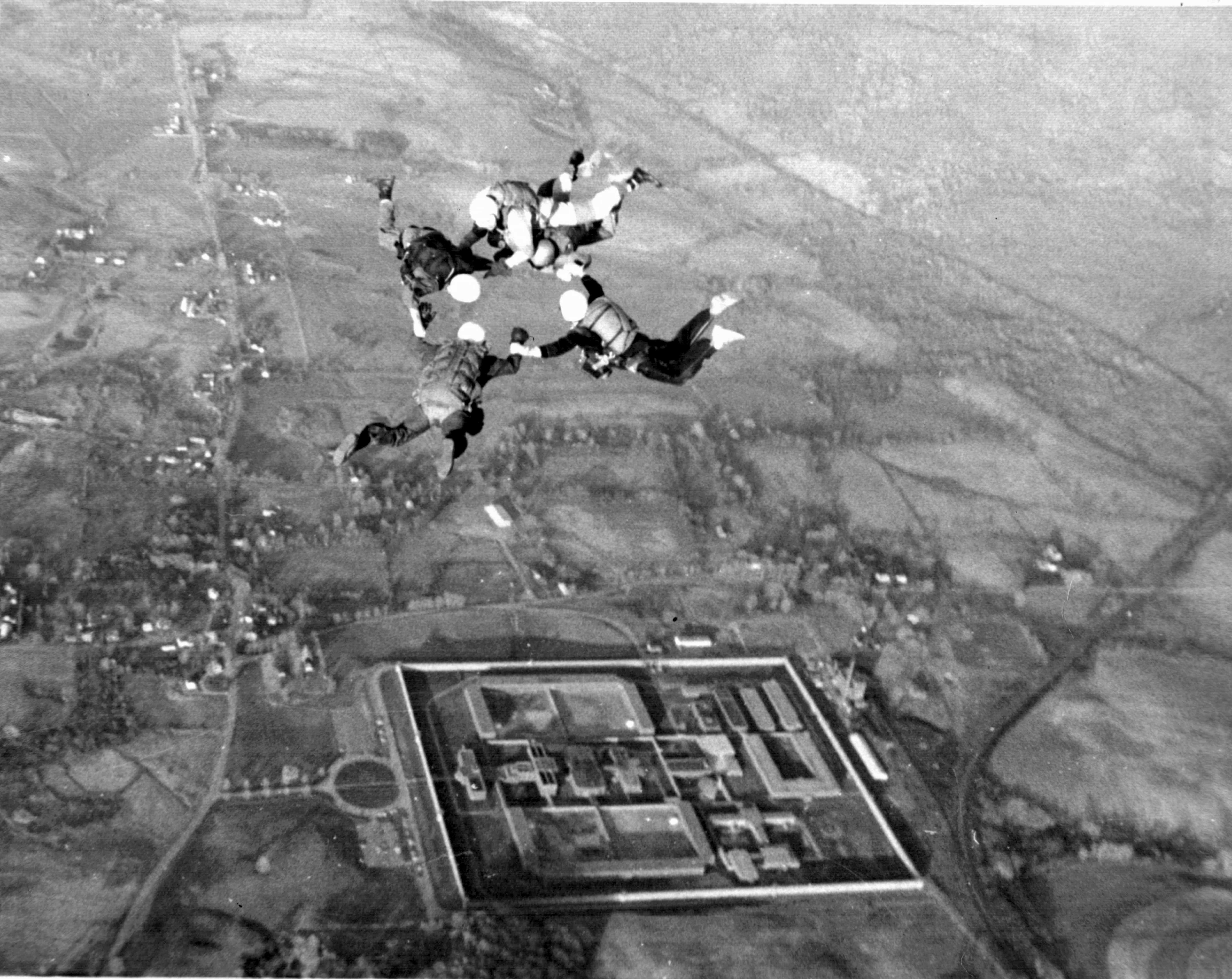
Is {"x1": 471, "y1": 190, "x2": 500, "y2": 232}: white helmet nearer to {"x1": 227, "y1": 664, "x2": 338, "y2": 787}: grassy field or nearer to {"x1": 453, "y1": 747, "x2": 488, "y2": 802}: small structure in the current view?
{"x1": 453, "y1": 747, "x2": 488, "y2": 802}: small structure

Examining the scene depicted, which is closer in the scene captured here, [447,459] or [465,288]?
[447,459]

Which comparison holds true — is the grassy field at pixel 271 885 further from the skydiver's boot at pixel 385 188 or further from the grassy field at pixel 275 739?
the skydiver's boot at pixel 385 188

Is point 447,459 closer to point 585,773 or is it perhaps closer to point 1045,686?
point 585,773

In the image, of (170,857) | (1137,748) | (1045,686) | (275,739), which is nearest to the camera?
(170,857)

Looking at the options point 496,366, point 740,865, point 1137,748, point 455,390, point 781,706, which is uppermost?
point 496,366

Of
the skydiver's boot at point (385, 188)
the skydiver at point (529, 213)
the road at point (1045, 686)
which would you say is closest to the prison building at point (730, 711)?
the road at point (1045, 686)

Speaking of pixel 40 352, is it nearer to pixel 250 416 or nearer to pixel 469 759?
pixel 250 416

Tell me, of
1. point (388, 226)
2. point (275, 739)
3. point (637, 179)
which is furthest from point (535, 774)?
point (637, 179)

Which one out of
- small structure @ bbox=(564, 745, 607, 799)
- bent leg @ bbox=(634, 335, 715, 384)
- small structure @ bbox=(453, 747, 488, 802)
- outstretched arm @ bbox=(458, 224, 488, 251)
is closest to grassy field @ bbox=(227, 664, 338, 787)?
small structure @ bbox=(453, 747, 488, 802)
